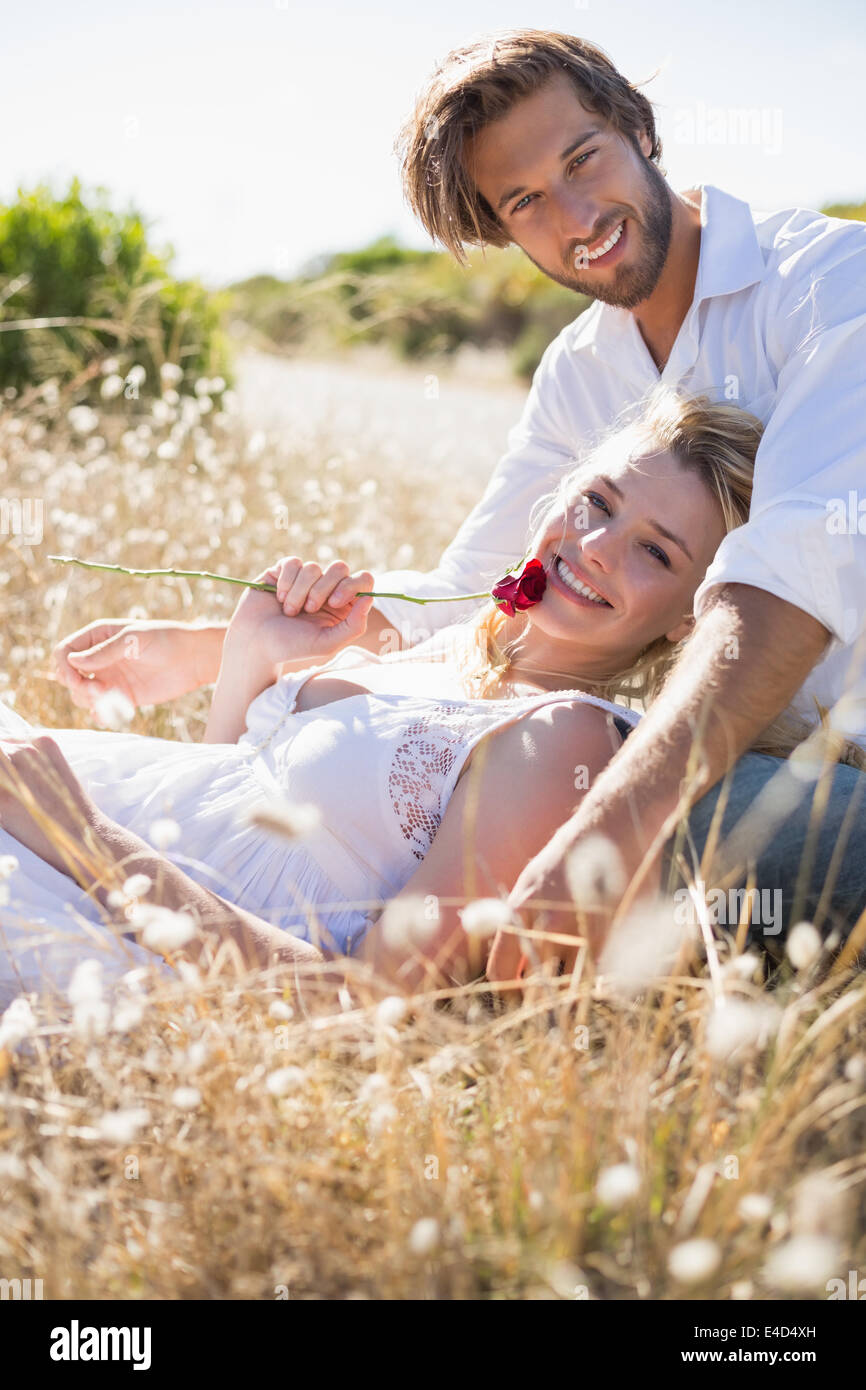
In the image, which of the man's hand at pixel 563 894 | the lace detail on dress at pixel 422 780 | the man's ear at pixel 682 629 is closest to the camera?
the man's hand at pixel 563 894

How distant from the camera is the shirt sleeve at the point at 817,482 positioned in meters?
2.13

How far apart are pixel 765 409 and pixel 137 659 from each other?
5.64 ft

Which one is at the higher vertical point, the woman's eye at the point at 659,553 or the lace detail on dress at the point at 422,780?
the woman's eye at the point at 659,553

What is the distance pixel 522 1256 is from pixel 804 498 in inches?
57.4

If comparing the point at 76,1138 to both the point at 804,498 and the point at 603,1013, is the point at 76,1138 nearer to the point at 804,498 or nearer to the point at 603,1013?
the point at 603,1013

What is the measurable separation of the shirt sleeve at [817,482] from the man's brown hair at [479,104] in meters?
0.97

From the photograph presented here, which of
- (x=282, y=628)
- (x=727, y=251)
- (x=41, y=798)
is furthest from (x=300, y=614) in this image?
(x=727, y=251)

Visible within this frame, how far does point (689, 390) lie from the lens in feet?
9.22

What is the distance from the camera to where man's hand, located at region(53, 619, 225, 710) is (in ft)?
9.80

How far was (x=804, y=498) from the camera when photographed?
7.27 feet

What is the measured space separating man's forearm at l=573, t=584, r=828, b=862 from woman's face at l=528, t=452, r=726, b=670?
0.32 meters

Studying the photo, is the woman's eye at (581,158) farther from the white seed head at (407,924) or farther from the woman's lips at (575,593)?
the white seed head at (407,924)

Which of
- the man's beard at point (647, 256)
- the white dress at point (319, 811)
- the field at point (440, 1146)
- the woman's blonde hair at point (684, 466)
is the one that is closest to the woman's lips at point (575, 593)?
the woman's blonde hair at point (684, 466)

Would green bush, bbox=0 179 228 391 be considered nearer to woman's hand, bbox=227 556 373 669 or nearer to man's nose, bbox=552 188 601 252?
man's nose, bbox=552 188 601 252
